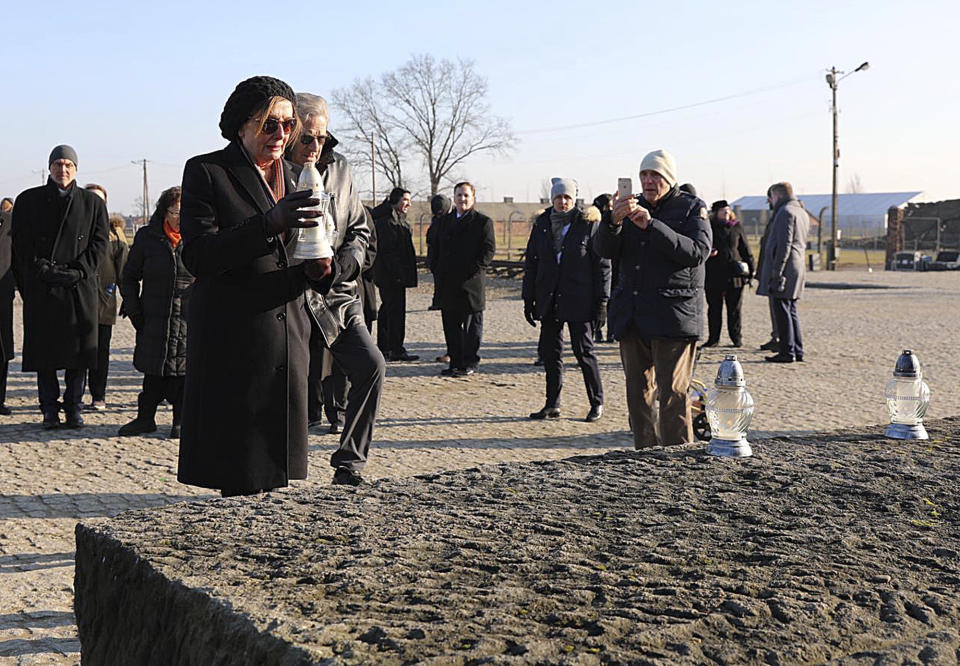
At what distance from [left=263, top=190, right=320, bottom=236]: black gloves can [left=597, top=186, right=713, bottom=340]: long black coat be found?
2741mm

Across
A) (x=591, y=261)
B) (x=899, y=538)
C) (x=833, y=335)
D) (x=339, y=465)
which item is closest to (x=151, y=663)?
(x=899, y=538)

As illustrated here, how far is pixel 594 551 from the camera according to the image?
2.95 m

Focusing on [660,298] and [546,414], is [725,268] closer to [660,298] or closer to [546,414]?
[546,414]

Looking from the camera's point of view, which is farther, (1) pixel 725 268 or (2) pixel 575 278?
(1) pixel 725 268

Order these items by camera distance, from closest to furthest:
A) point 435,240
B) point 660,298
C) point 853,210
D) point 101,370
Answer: point 660,298
point 101,370
point 435,240
point 853,210

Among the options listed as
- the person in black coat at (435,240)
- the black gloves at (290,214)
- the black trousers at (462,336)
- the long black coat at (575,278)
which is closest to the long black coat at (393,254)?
the person in black coat at (435,240)

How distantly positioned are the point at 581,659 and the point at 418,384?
9.17 m

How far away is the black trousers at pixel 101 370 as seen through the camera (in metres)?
9.69

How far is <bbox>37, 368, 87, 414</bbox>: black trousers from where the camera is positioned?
28.4 ft

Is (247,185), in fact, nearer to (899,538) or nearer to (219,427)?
(219,427)

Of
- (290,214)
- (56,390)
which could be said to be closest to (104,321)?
(56,390)

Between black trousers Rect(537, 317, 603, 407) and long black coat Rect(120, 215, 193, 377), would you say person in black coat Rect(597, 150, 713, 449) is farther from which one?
long black coat Rect(120, 215, 193, 377)

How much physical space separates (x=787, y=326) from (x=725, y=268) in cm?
158

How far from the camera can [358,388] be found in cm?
522
